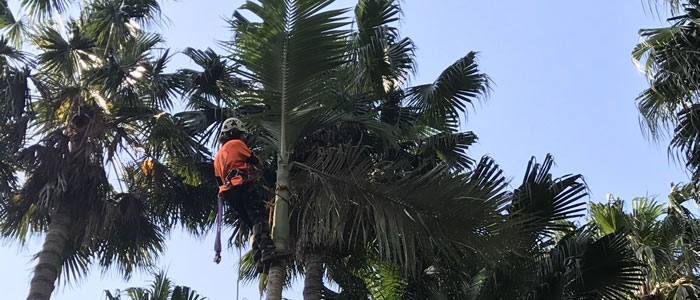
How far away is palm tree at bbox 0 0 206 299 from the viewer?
12.5 m

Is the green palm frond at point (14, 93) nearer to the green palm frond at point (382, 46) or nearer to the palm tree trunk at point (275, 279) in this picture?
the green palm frond at point (382, 46)

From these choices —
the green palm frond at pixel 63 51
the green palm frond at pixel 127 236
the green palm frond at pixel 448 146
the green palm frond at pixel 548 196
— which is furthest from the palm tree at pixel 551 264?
the green palm frond at pixel 63 51

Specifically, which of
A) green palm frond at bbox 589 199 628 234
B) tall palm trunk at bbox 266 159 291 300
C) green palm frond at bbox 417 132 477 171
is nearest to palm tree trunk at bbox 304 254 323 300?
green palm frond at bbox 417 132 477 171

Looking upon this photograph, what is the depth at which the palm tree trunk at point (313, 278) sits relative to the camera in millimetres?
10523

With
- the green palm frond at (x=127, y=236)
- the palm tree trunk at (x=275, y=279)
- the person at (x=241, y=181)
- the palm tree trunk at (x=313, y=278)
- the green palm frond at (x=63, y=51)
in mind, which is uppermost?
the green palm frond at (x=63, y=51)

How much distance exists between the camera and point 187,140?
1259cm

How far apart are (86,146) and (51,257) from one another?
65.6 inches

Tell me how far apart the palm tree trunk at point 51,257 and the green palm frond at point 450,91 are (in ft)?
17.3

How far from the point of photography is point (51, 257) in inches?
473

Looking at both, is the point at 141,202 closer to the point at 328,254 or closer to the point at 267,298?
the point at 328,254

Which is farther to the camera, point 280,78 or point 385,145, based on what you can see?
point 385,145

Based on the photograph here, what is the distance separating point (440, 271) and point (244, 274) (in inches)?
178

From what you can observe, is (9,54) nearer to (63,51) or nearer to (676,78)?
(63,51)

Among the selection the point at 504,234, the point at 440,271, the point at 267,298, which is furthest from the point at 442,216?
the point at 440,271
